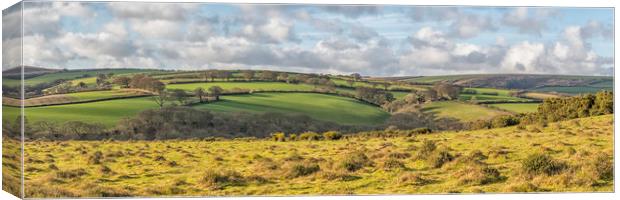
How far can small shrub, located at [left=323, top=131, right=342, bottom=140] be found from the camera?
82.1 feet

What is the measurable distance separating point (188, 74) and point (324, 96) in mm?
3655

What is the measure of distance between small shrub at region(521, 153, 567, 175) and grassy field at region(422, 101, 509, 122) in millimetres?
1865

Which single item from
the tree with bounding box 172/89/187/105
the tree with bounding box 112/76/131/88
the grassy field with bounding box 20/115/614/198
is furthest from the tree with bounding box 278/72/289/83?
the tree with bounding box 112/76/131/88

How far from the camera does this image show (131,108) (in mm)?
23969

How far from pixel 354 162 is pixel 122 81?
6267 mm

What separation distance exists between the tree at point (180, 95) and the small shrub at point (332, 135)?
3781mm

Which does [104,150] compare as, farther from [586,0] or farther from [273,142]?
[586,0]

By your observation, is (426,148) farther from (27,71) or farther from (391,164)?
(27,71)

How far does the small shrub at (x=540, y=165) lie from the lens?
2500 cm

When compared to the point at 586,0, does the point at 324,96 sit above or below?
below

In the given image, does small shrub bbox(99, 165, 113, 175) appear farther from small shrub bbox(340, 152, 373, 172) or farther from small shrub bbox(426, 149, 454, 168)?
small shrub bbox(426, 149, 454, 168)

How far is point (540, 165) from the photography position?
25016mm

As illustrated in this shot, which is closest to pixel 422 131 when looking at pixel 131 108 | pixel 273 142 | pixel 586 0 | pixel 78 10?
pixel 273 142

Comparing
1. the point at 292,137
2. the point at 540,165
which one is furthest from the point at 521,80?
the point at 292,137
